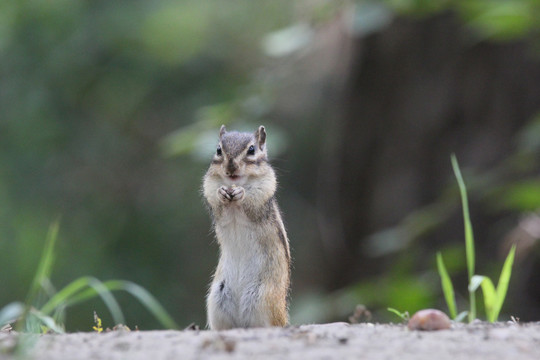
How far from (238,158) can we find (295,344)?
1613 millimetres

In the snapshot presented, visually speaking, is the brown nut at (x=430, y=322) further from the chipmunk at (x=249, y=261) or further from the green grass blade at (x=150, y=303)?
the green grass blade at (x=150, y=303)

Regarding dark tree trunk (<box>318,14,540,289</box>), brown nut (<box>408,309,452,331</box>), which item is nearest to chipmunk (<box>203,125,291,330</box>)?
brown nut (<box>408,309,452,331</box>)

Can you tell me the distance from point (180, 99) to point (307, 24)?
19.9 ft

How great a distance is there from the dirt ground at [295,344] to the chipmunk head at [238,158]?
3.99 feet

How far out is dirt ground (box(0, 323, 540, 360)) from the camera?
270 cm


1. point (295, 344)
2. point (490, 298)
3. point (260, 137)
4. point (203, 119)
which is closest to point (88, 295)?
point (260, 137)

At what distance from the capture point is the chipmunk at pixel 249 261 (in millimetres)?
4055

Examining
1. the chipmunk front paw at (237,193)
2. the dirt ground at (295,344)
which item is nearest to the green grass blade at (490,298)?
the dirt ground at (295,344)

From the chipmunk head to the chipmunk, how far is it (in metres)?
0.04

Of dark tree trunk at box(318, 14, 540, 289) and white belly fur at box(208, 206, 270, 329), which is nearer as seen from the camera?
white belly fur at box(208, 206, 270, 329)

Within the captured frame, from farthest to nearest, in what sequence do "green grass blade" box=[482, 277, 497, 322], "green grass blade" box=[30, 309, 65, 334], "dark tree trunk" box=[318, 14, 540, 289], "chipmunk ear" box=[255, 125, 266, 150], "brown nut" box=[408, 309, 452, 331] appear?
"dark tree trunk" box=[318, 14, 540, 289] < "chipmunk ear" box=[255, 125, 266, 150] < "green grass blade" box=[482, 277, 497, 322] < "green grass blade" box=[30, 309, 65, 334] < "brown nut" box=[408, 309, 452, 331]

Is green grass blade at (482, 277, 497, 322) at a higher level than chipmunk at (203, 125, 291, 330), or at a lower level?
lower

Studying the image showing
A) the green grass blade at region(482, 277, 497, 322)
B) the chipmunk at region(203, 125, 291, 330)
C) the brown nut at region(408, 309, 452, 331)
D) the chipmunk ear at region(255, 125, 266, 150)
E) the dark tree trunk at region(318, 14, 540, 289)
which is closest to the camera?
the brown nut at region(408, 309, 452, 331)

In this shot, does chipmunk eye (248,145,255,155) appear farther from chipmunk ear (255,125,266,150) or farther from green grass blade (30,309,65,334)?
green grass blade (30,309,65,334)
